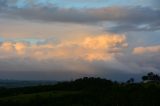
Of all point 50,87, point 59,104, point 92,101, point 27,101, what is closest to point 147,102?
point 92,101

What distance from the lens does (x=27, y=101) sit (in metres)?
144

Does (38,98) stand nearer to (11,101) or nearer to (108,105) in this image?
(11,101)

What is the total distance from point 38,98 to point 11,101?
962 cm

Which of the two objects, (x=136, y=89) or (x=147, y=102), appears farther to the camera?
(x=136, y=89)

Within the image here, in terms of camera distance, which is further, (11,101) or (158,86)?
(158,86)

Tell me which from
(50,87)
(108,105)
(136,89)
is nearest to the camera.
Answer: (108,105)

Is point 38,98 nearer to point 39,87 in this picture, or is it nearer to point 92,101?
point 92,101

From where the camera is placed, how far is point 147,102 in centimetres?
14075

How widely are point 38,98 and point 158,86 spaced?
41.7 metres

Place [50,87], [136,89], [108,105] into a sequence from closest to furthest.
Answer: [108,105], [136,89], [50,87]

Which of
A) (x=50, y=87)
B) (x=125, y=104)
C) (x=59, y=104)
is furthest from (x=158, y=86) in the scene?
(x=50, y=87)

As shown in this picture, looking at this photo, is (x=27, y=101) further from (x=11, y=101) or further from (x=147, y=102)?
(x=147, y=102)

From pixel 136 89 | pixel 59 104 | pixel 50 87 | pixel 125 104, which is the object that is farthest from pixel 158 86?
pixel 50 87

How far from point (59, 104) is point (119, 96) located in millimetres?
20115
